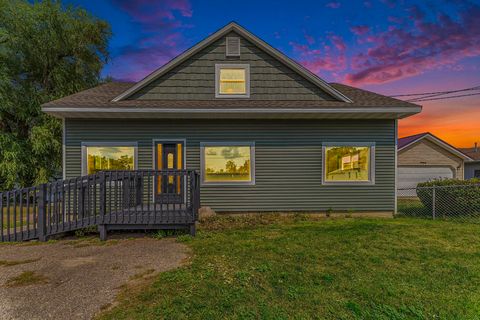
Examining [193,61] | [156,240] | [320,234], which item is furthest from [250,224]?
[193,61]

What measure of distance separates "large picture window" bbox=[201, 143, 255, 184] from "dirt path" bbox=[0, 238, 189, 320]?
3136 millimetres

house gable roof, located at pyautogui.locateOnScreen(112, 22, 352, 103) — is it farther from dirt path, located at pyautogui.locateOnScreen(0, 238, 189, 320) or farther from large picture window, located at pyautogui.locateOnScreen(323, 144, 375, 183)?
dirt path, located at pyautogui.locateOnScreen(0, 238, 189, 320)

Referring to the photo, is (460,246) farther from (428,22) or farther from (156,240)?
(428,22)

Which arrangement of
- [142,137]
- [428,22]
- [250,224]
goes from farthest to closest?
1. [428,22]
2. [142,137]
3. [250,224]

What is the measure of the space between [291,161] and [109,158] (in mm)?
6388

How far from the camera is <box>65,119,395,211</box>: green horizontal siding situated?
27.2 ft

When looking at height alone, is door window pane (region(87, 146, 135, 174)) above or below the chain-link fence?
above

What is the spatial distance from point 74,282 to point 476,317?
17.1 ft

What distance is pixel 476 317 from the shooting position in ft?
8.70

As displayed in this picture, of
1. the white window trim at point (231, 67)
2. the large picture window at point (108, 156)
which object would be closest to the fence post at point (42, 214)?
the large picture window at point (108, 156)

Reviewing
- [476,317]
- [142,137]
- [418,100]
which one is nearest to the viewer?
[476,317]

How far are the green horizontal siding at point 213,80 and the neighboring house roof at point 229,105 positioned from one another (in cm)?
14

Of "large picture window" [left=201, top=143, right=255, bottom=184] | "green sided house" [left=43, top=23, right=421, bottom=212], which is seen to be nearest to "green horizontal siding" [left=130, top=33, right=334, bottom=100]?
"green sided house" [left=43, top=23, right=421, bottom=212]

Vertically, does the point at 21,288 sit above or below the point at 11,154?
below
